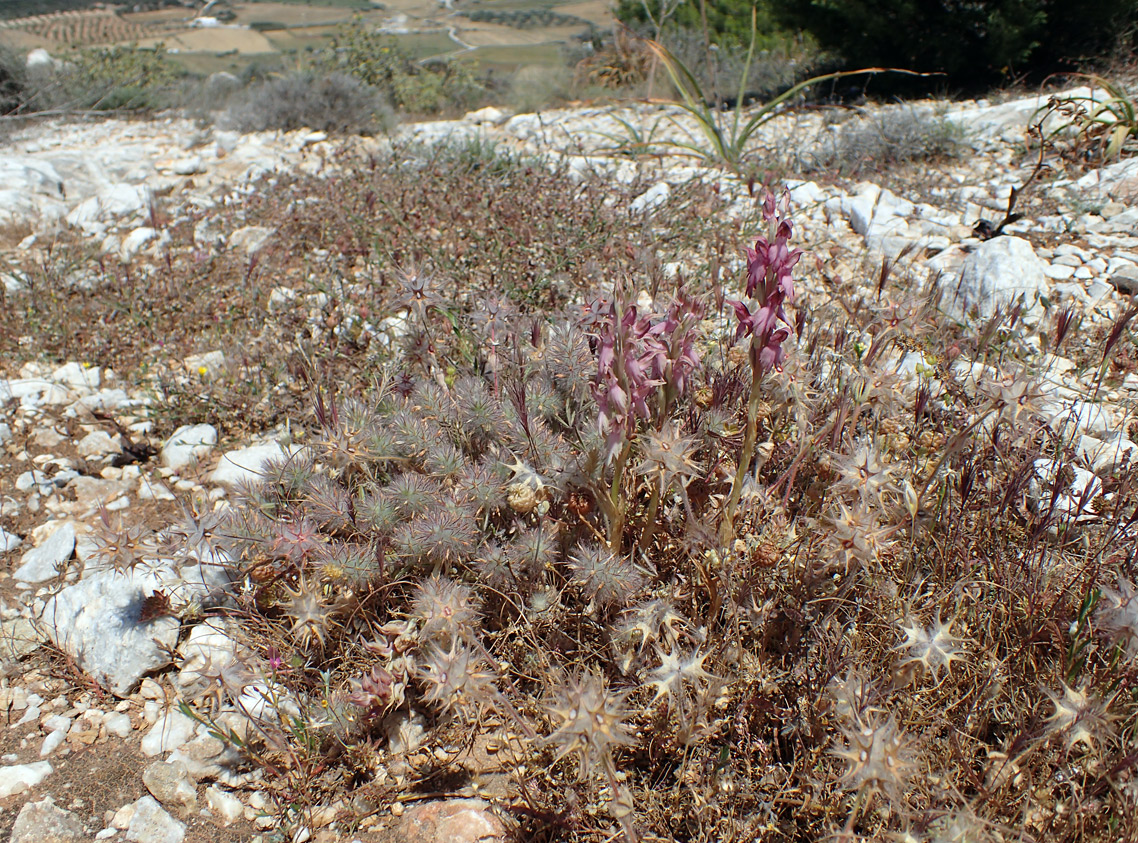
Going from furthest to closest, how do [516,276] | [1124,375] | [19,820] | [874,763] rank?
[516,276] < [1124,375] < [19,820] < [874,763]

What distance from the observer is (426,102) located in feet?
41.7

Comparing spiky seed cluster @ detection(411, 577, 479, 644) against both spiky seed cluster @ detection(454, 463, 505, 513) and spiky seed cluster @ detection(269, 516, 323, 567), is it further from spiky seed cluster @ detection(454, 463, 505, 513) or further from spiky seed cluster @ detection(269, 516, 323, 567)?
spiky seed cluster @ detection(269, 516, 323, 567)

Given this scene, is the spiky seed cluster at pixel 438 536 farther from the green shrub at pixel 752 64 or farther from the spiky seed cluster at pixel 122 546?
the green shrub at pixel 752 64

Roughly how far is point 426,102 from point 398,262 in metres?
9.69

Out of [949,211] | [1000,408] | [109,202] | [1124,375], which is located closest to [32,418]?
[109,202]

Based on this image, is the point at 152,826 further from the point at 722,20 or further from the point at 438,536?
the point at 722,20

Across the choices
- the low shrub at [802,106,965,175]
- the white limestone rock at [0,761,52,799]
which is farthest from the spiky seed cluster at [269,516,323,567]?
the low shrub at [802,106,965,175]

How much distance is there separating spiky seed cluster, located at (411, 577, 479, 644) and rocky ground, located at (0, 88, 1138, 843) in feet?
1.58

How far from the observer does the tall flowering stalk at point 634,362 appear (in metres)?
1.70

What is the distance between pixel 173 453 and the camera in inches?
131

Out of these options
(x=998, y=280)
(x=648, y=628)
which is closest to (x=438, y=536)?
(x=648, y=628)

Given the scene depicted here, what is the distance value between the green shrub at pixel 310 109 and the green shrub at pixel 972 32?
5.64 meters

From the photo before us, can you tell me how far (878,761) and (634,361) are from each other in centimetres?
99

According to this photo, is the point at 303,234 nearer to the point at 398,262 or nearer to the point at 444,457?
the point at 398,262
